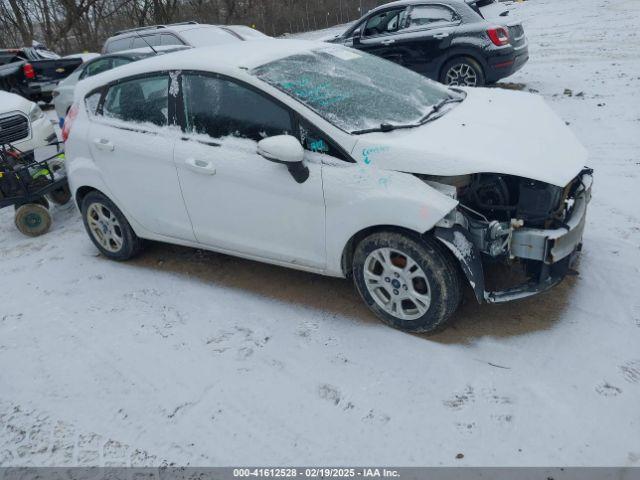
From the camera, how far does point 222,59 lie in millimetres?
3689

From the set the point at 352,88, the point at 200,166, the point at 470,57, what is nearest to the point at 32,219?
the point at 200,166

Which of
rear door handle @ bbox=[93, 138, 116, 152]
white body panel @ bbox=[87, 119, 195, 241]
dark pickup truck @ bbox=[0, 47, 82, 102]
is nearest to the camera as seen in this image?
white body panel @ bbox=[87, 119, 195, 241]

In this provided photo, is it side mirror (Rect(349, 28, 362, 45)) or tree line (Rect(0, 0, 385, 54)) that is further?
tree line (Rect(0, 0, 385, 54))

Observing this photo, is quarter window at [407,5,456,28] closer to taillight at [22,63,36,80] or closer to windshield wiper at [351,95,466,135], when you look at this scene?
windshield wiper at [351,95,466,135]

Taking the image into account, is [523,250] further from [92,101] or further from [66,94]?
[66,94]

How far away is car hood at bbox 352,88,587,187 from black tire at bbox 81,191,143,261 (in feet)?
7.63

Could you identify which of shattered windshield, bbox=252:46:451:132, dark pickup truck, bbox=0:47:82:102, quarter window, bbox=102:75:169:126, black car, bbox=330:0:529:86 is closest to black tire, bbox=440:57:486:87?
black car, bbox=330:0:529:86

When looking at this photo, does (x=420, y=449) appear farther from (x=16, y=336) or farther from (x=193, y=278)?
(x=16, y=336)

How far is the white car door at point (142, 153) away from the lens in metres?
3.91

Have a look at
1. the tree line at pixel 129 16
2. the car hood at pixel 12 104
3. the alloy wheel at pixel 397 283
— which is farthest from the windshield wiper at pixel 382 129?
the tree line at pixel 129 16

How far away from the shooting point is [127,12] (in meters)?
26.0

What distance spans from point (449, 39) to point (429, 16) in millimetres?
705

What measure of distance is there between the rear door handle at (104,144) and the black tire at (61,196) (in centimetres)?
225

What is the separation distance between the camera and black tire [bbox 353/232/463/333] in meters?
3.04
